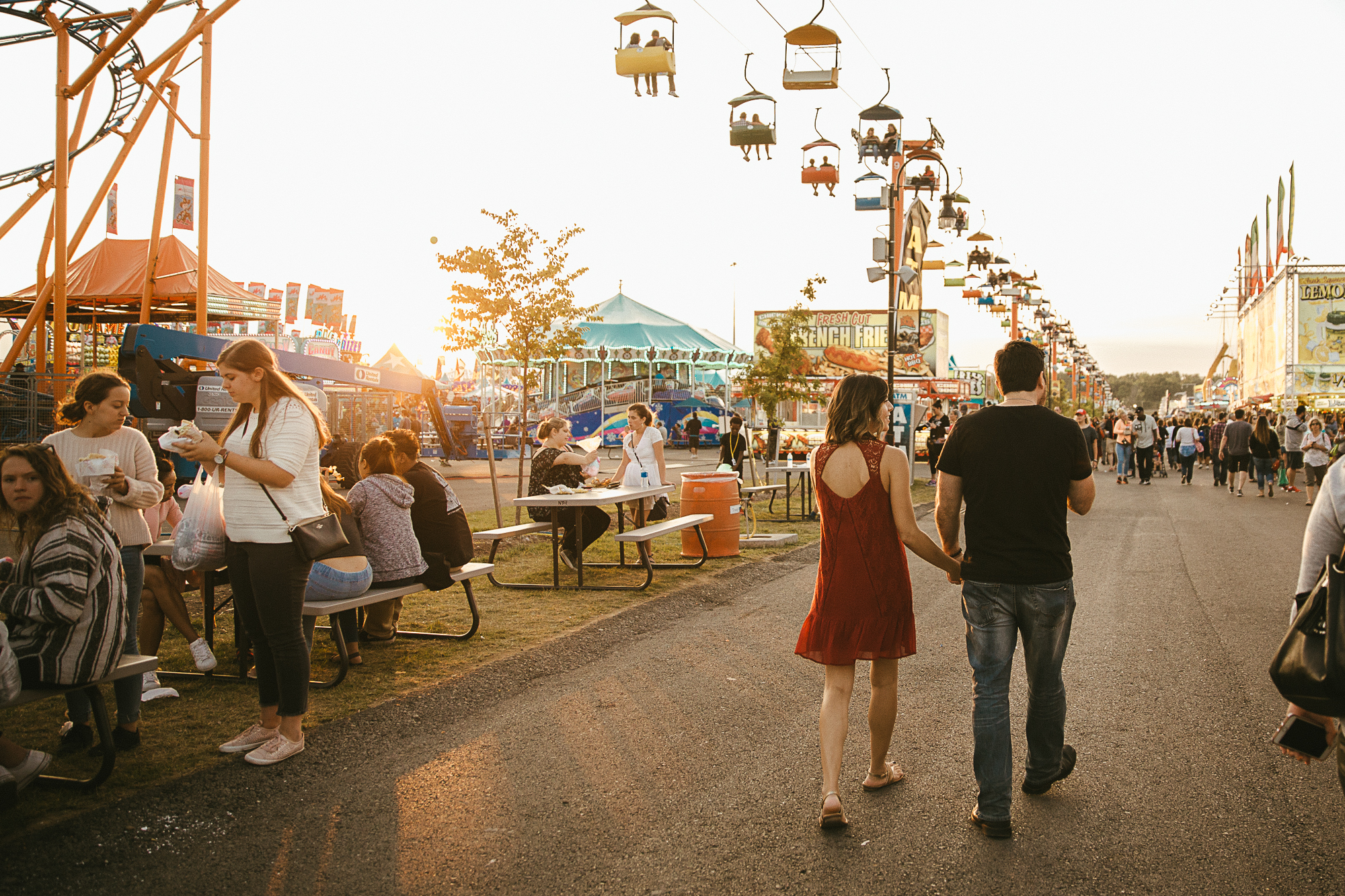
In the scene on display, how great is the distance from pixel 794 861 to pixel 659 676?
9.06 ft

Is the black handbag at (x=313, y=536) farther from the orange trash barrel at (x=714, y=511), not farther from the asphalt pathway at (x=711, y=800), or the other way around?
the orange trash barrel at (x=714, y=511)

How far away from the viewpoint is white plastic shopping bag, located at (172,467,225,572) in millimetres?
5383

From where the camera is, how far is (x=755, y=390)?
23375 mm

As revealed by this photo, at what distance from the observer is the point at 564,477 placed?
10773 mm

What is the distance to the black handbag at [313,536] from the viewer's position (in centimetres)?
454

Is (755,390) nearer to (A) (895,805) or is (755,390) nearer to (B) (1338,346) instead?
(A) (895,805)

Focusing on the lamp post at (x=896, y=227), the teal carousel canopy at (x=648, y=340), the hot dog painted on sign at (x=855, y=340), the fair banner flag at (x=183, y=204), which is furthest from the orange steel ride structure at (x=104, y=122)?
the hot dog painted on sign at (x=855, y=340)

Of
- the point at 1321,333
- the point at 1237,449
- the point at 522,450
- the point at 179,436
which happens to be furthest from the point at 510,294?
the point at 1321,333

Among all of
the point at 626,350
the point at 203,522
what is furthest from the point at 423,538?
the point at 626,350

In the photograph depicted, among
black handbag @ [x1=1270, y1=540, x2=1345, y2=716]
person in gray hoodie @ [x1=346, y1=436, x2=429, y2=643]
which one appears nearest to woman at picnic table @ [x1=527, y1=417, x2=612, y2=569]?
person in gray hoodie @ [x1=346, y1=436, x2=429, y2=643]

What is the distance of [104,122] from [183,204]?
2491 mm

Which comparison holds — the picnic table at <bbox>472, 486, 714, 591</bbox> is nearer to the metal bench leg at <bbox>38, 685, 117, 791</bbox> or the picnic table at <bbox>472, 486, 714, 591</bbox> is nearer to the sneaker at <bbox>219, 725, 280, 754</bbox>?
the sneaker at <bbox>219, 725, 280, 754</bbox>

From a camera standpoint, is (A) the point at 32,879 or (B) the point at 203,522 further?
(B) the point at 203,522

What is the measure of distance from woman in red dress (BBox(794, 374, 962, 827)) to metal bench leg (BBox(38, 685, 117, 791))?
2.96 meters
